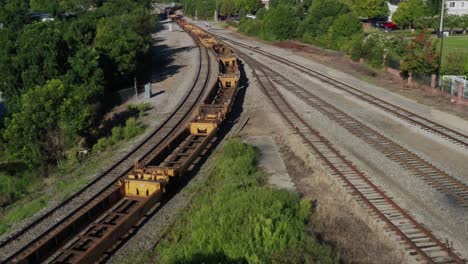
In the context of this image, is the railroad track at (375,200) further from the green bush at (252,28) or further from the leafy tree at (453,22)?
the leafy tree at (453,22)

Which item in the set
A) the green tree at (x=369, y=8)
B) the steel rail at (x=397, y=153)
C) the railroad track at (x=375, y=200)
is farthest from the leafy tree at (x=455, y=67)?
the green tree at (x=369, y=8)

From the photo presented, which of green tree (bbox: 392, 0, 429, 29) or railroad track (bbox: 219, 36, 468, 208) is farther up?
green tree (bbox: 392, 0, 429, 29)

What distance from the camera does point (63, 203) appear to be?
53.9 feet

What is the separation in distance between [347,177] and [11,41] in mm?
26312

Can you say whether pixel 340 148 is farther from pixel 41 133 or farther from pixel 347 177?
pixel 41 133

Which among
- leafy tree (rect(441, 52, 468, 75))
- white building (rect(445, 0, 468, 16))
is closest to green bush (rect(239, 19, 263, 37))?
leafy tree (rect(441, 52, 468, 75))

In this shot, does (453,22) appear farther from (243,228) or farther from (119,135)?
(243,228)

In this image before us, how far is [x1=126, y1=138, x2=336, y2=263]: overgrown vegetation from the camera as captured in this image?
36.7 ft

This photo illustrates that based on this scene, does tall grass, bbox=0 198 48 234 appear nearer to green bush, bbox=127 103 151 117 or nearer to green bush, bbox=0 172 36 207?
green bush, bbox=0 172 36 207

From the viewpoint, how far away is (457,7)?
96.7 metres

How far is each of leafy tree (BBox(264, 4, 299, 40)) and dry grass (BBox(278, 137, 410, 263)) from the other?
49746 mm

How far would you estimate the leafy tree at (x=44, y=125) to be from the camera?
24.2m

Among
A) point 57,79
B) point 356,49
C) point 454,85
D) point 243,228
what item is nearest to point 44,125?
point 57,79

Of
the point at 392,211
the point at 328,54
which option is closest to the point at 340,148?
the point at 392,211
